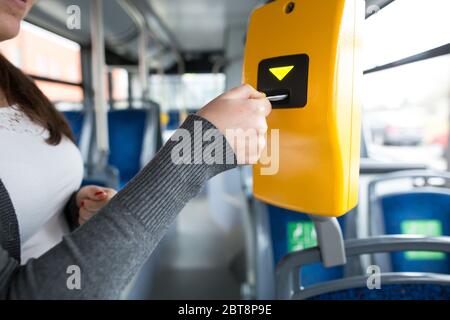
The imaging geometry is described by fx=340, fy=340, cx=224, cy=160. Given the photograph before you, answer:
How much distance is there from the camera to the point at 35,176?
64 cm

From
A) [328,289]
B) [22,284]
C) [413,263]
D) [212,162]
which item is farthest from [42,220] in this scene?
[413,263]

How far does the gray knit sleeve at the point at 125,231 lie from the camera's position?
36 cm

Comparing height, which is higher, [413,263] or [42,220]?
[42,220]

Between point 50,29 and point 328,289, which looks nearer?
point 328,289

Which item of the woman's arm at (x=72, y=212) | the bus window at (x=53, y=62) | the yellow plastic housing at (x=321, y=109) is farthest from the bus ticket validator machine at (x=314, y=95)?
the bus window at (x=53, y=62)

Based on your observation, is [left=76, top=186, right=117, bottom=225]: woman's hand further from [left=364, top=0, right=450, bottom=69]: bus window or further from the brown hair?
[left=364, top=0, right=450, bottom=69]: bus window

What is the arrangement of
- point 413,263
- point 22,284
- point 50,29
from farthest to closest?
1. point 50,29
2. point 413,263
3. point 22,284

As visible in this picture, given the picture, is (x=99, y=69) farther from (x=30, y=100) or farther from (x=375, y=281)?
(x=375, y=281)

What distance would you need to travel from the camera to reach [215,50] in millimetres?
6637

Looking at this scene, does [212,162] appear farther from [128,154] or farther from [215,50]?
[215,50]

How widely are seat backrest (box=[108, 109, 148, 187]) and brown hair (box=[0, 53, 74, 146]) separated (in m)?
2.48

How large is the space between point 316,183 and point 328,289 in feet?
1.14

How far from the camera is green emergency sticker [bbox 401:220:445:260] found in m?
1.28

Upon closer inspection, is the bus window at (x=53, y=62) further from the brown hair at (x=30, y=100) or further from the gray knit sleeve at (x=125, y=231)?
the gray knit sleeve at (x=125, y=231)
